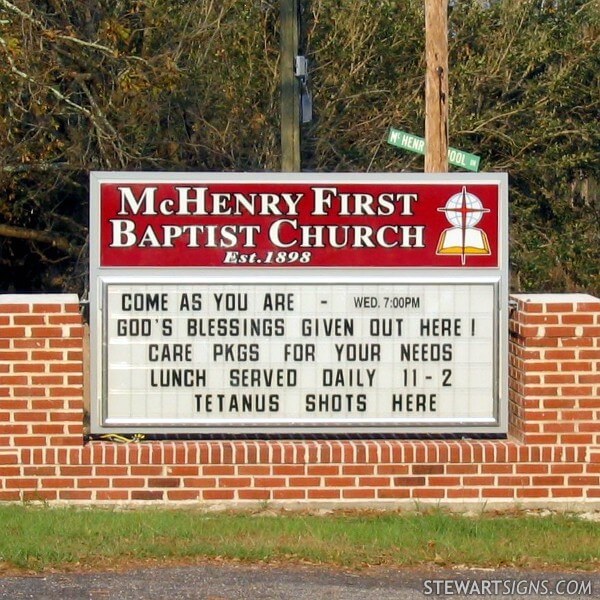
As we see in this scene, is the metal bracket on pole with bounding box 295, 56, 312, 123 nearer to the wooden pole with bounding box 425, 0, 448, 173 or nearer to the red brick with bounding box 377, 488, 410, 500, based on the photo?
the wooden pole with bounding box 425, 0, 448, 173

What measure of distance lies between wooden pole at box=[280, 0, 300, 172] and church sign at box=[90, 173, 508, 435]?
215 inches

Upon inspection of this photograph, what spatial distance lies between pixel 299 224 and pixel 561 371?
6.99ft

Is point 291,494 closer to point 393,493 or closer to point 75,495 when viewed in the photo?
point 393,493

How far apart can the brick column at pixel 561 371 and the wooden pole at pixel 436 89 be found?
3.82 meters

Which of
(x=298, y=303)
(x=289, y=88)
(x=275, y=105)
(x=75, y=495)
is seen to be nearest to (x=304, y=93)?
(x=289, y=88)

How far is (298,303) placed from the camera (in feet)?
30.4

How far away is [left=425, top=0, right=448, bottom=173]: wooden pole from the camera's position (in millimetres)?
12766

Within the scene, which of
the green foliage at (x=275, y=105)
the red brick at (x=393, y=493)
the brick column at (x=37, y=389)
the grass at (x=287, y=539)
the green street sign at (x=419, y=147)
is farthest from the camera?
the green foliage at (x=275, y=105)

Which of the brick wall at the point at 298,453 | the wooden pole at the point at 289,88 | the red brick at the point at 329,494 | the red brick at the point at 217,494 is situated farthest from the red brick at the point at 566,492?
the wooden pole at the point at 289,88

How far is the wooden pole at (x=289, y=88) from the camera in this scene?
14672 millimetres

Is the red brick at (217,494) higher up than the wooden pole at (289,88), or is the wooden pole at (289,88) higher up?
the wooden pole at (289,88)

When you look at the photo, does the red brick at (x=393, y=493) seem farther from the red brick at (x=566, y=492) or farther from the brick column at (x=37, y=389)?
the brick column at (x=37, y=389)

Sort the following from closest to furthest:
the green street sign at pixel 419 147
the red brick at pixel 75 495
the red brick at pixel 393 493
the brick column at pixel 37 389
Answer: the brick column at pixel 37 389, the red brick at pixel 75 495, the red brick at pixel 393 493, the green street sign at pixel 419 147

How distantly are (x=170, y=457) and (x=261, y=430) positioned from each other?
67cm
